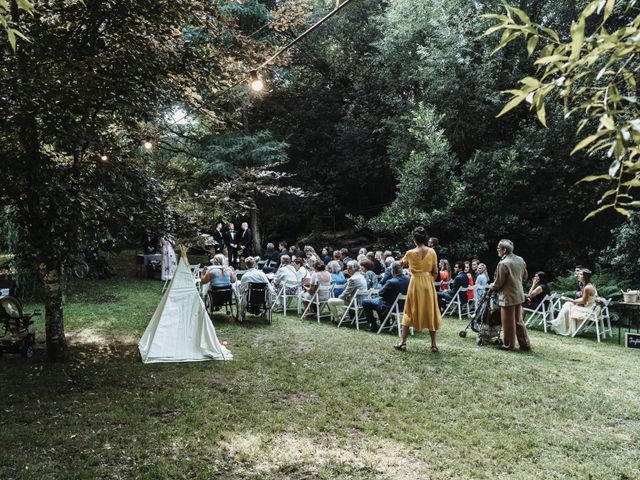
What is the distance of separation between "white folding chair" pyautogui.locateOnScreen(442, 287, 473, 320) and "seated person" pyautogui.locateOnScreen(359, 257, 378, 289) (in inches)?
69.1

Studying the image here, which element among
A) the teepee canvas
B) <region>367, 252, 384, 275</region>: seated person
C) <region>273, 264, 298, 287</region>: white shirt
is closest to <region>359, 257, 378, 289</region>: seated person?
<region>367, 252, 384, 275</region>: seated person

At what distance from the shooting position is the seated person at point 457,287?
1073cm

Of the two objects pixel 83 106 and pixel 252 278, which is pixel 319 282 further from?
pixel 83 106

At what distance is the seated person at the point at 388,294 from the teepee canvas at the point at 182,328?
3286mm

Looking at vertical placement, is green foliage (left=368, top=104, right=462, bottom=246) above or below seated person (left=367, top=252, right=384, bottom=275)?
above

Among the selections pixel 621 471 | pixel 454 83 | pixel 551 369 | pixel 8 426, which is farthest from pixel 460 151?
pixel 8 426

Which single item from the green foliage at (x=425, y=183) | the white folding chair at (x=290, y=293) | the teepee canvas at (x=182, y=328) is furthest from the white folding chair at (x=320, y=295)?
the green foliage at (x=425, y=183)

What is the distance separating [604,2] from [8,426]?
5.36 m

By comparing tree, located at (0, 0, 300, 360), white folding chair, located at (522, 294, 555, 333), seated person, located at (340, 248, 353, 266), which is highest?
tree, located at (0, 0, 300, 360)

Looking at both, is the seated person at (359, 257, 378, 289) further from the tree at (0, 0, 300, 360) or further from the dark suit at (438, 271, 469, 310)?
the tree at (0, 0, 300, 360)

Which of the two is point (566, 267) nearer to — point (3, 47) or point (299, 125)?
point (299, 125)

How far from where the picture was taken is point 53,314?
20.7 feet

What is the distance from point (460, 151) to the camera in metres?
16.8

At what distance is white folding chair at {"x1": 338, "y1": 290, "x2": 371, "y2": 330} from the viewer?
9.43 m
